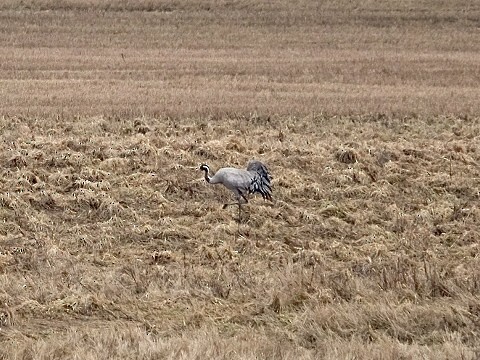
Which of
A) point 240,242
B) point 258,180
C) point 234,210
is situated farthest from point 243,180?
point 234,210

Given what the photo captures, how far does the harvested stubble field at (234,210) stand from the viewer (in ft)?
20.9

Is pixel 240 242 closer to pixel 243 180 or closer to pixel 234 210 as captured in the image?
pixel 243 180

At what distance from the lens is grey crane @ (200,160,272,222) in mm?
11586

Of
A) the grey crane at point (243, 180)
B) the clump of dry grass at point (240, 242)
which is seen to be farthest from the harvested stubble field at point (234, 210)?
the grey crane at point (243, 180)

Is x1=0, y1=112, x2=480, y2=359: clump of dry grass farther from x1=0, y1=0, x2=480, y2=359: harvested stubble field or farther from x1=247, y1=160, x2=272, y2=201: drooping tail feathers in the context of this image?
x1=247, y1=160, x2=272, y2=201: drooping tail feathers

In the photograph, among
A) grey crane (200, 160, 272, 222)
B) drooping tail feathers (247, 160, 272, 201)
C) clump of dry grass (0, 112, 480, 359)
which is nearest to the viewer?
clump of dry grass (0, 112, 480, 359)

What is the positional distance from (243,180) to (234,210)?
964 millimetres

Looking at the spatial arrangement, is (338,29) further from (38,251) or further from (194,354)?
(194,354)

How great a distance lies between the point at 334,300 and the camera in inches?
277

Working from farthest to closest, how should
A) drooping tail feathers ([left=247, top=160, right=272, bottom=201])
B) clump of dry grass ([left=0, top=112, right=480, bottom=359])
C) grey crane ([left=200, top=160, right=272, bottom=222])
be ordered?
drooping tail feathers ([left=247, top=160, right=272, bottom=201]) < grey crane ([left=200, top=160, right=272, bottom=222]) < clump of dry grass ([left=0, top=112, right=480, bottom=359])

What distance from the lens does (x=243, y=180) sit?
11.7 m

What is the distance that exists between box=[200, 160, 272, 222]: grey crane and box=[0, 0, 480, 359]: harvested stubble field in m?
0.43

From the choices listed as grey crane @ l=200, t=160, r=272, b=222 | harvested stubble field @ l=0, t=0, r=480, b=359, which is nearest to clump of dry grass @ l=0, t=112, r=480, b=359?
harvested stubble field @ l=0, t=0, r=480, b=359

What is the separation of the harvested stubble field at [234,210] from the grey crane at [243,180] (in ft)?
1.41
